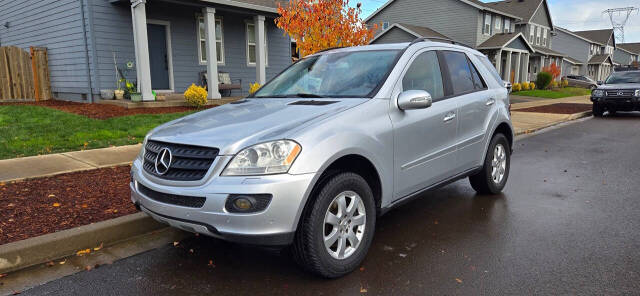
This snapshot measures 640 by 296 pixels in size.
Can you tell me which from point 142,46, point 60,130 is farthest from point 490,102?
point 142,46

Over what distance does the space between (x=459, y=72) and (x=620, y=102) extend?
554 inches

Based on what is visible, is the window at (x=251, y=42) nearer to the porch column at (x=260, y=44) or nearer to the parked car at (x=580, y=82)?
the porch column at (x=260, y=44)

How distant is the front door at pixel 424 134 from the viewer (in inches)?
146

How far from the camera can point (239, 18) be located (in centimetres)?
1664

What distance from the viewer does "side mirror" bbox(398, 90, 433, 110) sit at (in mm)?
3602

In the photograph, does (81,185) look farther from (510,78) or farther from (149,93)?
(510,78)

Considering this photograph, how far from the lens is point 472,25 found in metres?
33.4

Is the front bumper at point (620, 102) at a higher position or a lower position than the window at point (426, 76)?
lower

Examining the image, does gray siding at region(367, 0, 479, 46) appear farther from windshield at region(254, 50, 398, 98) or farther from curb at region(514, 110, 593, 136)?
windshield at region(254, 50, 398, 98)

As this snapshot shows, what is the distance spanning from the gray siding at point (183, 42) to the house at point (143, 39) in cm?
3

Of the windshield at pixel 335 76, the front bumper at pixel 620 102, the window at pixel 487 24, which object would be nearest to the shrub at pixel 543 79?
the window at pixel 487 24

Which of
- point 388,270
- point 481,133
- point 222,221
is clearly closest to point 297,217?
point 222,221

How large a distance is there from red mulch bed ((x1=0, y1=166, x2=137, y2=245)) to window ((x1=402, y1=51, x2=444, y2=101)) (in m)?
2.95

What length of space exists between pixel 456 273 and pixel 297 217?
4.59 ft
